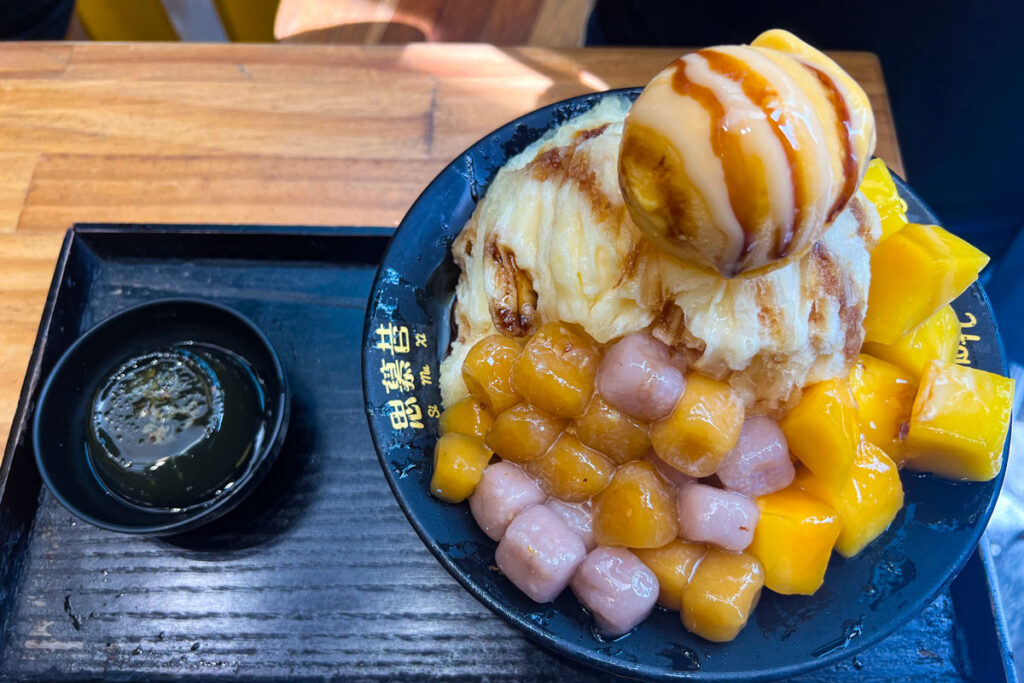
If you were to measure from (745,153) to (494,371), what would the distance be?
0.66m

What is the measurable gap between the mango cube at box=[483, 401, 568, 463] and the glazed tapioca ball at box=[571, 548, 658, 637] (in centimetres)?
24

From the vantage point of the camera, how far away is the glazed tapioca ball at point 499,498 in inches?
54.5

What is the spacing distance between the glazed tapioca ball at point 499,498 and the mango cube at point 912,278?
2.62ft

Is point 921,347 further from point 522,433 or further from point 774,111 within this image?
point 522,433

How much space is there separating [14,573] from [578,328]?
5.10ft

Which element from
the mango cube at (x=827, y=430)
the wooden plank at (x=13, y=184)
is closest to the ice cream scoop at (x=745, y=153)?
the mango cube at (x=827, y=430)

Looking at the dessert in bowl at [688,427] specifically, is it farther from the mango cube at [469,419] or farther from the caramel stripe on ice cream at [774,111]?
the caramel stripe on ice cream at [774,111]

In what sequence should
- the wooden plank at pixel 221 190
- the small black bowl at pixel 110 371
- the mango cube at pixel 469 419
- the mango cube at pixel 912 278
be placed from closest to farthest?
the mango cube at pixel 912 278 < the mango cube at pixel 469 419 < the small black bowl at pixel 110 371 < the wooden plank at pixel 221 190

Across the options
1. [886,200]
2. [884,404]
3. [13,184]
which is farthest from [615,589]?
[13,184]

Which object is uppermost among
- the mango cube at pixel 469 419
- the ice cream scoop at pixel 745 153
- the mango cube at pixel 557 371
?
the ice cream scoop at pixel 745 153

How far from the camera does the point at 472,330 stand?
160 cm

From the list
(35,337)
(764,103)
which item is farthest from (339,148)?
(764,103)

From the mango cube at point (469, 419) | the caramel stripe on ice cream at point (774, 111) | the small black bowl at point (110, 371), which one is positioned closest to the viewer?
the caramel stripe on ice cream at point (774, 111)

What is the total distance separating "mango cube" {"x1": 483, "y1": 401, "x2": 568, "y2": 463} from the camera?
1413 millimetres
